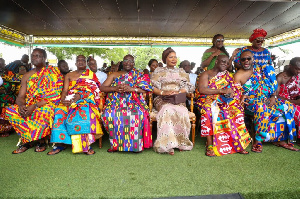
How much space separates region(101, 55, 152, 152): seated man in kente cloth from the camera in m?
3.47

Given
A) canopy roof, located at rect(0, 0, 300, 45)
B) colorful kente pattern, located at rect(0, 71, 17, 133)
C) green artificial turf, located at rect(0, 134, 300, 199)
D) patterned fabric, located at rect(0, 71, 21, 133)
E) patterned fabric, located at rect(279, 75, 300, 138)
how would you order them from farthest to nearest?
canopy roof, located at rect(0, 0, 300, 45)
patterned fabric, located at rect(0, 71, 21, 133)
colorful kente pattern, located at rect(0, 71, 17, 133)
patterned fabric, located at rect(279, 75, 300, 138)
green artificial turf, located at rect(0, 134, 300, 199)

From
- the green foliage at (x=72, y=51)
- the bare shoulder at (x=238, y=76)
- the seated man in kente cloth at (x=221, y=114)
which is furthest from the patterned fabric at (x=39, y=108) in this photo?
the green foliage at (x=72, y=51)

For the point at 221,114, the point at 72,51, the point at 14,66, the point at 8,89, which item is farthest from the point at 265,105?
the point at 72,51

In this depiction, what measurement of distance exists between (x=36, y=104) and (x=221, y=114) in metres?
2.93

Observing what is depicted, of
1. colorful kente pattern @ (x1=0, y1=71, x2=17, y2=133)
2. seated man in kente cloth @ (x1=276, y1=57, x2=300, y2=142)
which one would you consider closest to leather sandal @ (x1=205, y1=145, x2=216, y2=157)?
seated man in kente cloth @ (x1=276, y1=57, x2=300, y2=142)

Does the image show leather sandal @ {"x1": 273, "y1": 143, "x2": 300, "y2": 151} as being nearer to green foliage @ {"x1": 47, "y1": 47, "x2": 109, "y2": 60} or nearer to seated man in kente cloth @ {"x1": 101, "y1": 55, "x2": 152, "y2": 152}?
seated man in kente cloth @ {"x1": 101, "y1": 55, "x2": 152, "y2": 152}

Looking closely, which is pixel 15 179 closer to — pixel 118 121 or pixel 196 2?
pixel 118 121

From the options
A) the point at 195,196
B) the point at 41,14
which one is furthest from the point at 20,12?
the point at 195,196

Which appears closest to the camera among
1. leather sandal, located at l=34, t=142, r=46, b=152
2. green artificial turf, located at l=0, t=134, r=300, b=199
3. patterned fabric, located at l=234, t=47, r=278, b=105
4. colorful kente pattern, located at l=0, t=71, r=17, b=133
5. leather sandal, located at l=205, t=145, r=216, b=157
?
green artificial turf, located at l=0, t=134, r=300, b=199

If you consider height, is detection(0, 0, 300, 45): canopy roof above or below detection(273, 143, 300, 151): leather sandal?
above

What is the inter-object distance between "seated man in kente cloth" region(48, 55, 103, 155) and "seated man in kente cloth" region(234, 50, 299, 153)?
2423 millimetres

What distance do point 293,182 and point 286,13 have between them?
7.02 meters

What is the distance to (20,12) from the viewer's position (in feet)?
24.9

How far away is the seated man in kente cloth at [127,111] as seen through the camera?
11.4 ft
